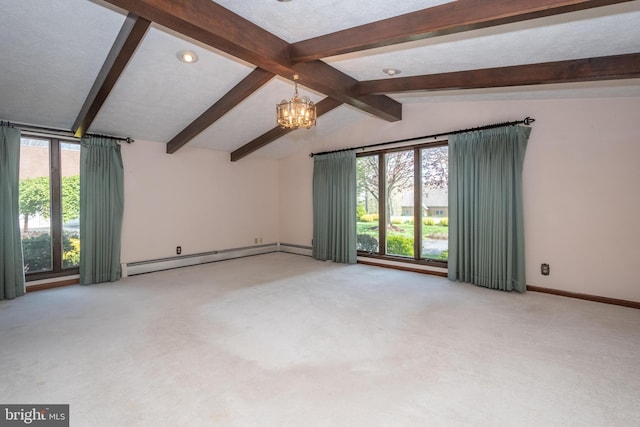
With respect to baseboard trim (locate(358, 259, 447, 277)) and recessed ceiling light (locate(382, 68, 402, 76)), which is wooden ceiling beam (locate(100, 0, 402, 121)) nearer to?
recessed ceiling light (locate(382, 68, 402, 76))

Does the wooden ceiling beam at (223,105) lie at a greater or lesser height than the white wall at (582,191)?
greater

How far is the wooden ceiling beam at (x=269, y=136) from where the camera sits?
4.62 meters

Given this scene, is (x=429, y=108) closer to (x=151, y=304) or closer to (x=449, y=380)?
(x=449, y=380)

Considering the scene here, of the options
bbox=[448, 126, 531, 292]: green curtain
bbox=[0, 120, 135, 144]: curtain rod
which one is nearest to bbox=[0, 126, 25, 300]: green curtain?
bbox=[0, 120, 135, 144]: curtain rod

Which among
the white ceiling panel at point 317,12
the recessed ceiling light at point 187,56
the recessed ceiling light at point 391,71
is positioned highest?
the recessed ceiling light at point 187,56

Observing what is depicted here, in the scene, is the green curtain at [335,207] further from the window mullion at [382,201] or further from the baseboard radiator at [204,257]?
the baseboard radiator at [204,257]

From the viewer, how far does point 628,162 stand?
338 cm

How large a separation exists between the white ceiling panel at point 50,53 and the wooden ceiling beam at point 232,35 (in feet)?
2.56

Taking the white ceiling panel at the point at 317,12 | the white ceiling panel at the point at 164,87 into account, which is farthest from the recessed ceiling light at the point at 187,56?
the white ceiling panel at the point at 317,12

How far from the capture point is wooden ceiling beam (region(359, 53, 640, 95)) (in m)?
2.61

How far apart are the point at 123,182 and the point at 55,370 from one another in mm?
3235

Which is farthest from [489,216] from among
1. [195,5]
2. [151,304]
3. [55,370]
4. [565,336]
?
[55,370]

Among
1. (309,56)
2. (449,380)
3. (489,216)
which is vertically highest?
(309,56)

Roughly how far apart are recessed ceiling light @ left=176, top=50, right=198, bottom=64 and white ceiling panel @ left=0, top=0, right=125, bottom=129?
1.81 ft
